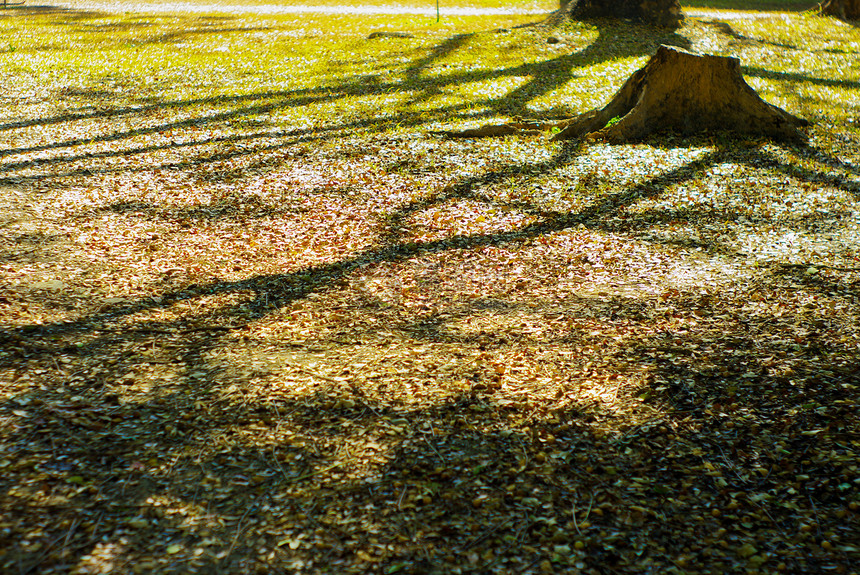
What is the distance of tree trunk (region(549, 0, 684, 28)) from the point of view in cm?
2081

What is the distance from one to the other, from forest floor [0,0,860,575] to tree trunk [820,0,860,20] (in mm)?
14830

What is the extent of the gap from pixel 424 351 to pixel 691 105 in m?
8.55

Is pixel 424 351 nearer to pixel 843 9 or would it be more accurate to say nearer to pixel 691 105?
pixel 691 105

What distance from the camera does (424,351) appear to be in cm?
535

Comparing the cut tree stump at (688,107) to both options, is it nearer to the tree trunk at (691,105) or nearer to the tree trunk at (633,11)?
the tree trunk at (691,105)

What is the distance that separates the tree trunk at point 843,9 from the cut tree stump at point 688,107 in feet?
48.5

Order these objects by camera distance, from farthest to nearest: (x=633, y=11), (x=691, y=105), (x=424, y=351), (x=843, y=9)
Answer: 1. (x=843, y=9)
2. (x=633, y=11)
3. (x=691, y=105)
4. (x=424, y=351)

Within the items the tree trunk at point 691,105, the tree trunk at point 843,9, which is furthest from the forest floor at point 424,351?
the tree trunk at point 843,9

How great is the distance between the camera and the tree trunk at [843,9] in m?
22.9

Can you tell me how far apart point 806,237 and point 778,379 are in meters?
3.47

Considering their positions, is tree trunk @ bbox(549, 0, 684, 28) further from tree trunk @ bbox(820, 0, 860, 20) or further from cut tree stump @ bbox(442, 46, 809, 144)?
cut tree stump @ bbox(442, 46, 809, 144)

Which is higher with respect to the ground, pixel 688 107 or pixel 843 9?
pixel 843 9

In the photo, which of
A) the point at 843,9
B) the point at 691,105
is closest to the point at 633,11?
the point at 843,9

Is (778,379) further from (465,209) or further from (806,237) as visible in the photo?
(465,209)
